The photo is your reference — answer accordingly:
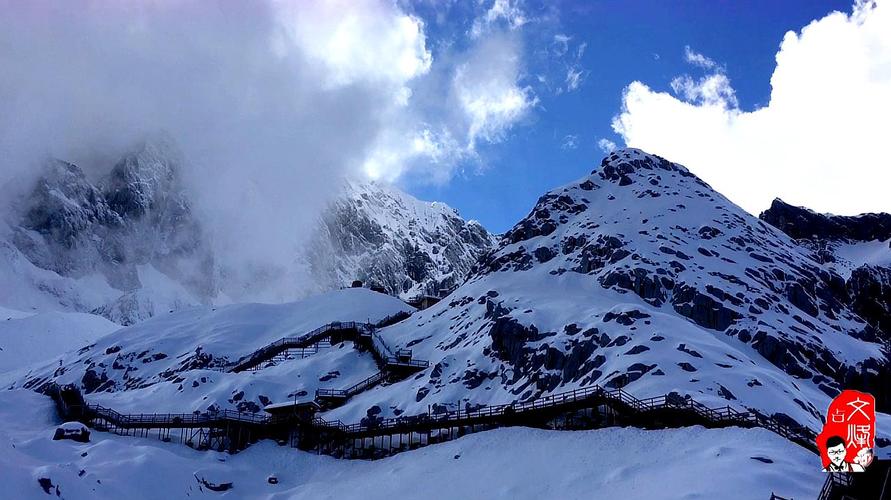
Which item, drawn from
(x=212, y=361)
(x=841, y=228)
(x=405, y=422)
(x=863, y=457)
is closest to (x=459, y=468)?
(x=405, y=422)

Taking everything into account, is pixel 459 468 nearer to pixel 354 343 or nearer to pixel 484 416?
pixel 484 416

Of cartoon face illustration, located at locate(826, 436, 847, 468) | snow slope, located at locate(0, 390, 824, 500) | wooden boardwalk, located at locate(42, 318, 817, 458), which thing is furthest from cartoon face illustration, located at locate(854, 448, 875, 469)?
wooden boardwalk, located at locate(42, 318, 817, 458)

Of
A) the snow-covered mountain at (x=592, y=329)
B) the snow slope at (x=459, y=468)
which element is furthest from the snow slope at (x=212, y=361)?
the snow slope at (x=459, y=468)

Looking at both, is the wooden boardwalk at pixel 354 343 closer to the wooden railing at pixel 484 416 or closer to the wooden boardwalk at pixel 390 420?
the wooden boardwalk at pixel 390 420

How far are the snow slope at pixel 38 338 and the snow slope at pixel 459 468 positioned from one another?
319ft

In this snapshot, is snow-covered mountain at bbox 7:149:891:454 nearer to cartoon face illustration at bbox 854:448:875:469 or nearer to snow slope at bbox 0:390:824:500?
snow slope at bbox 0:390:824:500

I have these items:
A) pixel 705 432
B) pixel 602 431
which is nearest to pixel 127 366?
pixel 602 431

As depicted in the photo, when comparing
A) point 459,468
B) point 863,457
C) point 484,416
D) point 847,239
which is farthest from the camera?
point 847,239

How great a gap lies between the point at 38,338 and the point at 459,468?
15513 centimetres

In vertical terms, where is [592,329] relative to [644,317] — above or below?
below

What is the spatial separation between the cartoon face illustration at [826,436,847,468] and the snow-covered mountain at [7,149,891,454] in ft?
124

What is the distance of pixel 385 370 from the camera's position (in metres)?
96.4

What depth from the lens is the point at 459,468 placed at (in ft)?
207

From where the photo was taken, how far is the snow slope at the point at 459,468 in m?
45.7
